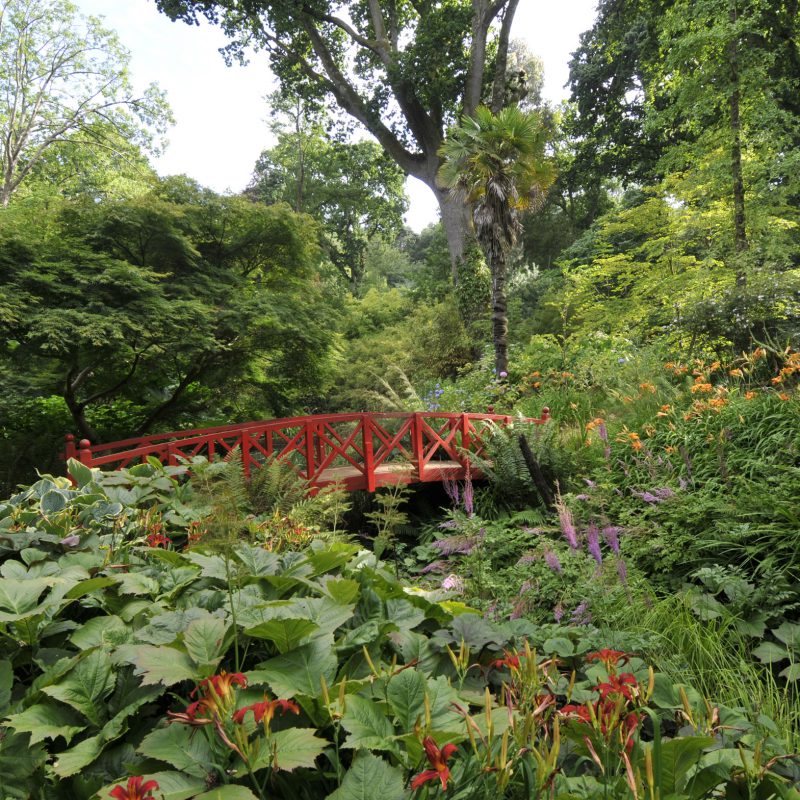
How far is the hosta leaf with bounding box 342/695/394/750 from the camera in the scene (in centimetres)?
118

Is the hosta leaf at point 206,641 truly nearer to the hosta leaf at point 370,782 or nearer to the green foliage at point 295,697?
the green foliage at point 295,697

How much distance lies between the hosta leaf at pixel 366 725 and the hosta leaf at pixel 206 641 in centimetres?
34

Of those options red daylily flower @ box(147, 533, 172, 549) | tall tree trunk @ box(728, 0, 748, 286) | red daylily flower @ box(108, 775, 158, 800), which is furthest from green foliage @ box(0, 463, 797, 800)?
tall tree trunk @ box(728, 0, 748, 286)

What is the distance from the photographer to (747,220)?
35.0 ft

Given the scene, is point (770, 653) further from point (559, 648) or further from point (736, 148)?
point (736, 148)

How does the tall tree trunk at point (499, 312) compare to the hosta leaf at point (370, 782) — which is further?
the tall tree trunk at point (499, 312)

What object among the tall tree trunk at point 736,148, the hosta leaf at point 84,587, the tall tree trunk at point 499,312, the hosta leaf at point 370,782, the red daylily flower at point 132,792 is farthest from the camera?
the tall tree trunk at point 499,312

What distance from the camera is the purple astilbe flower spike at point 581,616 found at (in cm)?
300

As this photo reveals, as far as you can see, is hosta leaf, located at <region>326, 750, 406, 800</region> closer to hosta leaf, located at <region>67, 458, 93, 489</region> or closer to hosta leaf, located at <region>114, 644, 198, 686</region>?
hosta leaf, located at <region>114, 644, 198, 686</region>

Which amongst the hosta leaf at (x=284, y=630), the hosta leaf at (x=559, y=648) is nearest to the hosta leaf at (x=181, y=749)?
the hosta leaf at (x=284, y=630)

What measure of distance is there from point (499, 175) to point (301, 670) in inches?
435

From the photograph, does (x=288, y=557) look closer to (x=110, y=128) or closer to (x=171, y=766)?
(x=171, y=766)

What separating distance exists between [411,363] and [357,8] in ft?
36.2

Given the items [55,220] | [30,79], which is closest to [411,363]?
[55,220]
